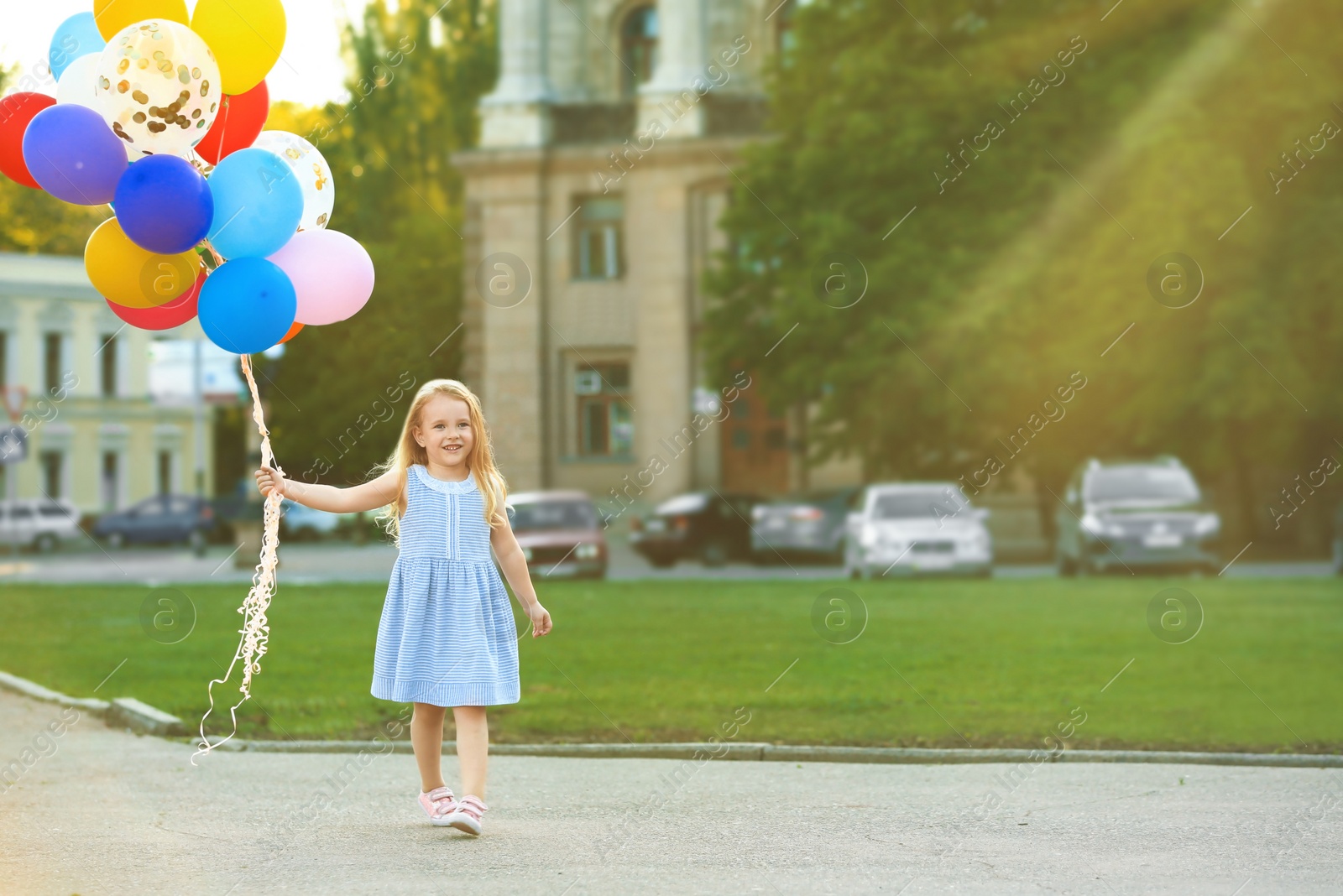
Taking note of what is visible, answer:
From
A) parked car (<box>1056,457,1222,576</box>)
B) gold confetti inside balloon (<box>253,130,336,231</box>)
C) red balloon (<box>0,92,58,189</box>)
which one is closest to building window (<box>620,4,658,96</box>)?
parked car (<box>1056,457,1222,576</box>)

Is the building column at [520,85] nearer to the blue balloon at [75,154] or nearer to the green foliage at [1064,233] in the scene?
the green foliage at [1064,233]

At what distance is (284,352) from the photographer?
50.2m

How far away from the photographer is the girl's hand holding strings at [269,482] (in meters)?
6.47

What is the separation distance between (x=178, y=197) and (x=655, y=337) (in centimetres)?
3343

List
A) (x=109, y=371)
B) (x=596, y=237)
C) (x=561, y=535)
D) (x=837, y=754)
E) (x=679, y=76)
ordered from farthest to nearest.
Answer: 1. (x=109, y=371)
2. (x=596, y=237)
3. (x=679, y=76)
4. (x=561, y=535)
5. (x=837, y=754)

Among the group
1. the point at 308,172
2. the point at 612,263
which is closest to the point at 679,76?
the point at 612,263

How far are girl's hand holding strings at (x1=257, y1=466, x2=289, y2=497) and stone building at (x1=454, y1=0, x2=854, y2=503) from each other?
105 feet

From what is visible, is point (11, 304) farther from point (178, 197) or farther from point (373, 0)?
point (178, 197)

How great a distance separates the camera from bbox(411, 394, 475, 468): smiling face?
22.4 ft

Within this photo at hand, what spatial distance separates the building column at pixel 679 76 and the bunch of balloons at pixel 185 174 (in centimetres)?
3209

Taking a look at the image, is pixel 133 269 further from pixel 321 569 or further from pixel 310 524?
pixel 310 524

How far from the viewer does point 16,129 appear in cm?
702

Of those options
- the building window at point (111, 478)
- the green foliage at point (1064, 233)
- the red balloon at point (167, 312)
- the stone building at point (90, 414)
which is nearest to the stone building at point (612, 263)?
the green foliage at point (1064, 233)

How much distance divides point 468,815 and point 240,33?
317cm
